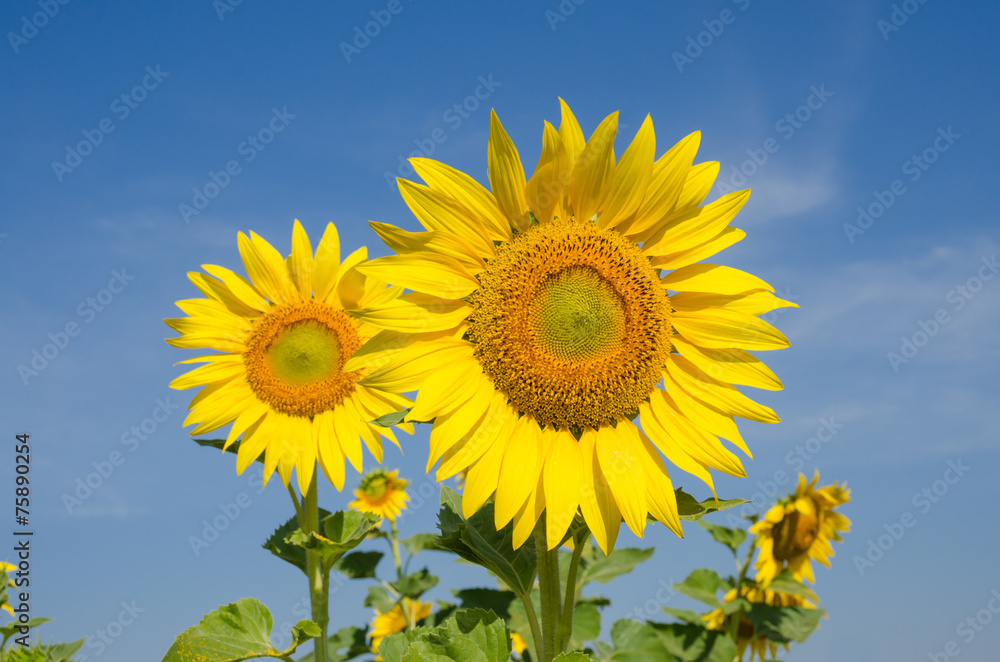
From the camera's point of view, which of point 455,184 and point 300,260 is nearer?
point 455,184

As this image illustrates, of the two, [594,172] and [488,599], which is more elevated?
[594,172]

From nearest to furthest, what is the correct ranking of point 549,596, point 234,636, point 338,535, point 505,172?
point 505,172, point 549,596, point 234,636, point 338,535

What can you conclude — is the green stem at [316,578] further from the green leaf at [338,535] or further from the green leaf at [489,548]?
the green leaf at [489,548]

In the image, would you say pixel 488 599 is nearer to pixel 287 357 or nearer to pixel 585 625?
pixel 585 625

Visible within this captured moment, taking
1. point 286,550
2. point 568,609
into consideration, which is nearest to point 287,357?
point 286,550

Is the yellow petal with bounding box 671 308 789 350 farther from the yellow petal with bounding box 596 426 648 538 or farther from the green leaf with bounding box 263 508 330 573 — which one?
the green leaf with bounding box 263 508 330 573

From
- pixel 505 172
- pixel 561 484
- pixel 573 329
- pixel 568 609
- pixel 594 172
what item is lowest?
pixel 568 609

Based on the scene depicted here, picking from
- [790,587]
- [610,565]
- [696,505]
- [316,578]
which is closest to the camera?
[696,505]

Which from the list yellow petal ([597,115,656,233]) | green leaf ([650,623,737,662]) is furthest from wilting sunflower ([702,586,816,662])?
Result: yellow petal ([597,115,656,233])
